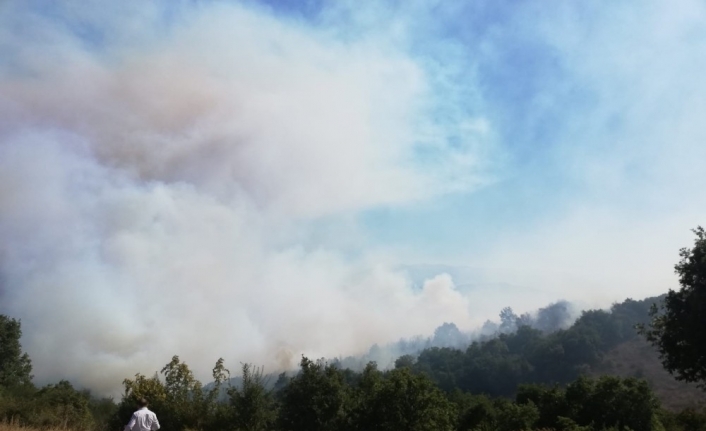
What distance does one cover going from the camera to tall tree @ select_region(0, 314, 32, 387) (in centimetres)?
9100

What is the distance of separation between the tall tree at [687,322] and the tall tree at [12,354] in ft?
340

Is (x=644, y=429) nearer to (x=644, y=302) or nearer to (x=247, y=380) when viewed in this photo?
(x=247, y=380)

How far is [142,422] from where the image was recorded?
14.2 m

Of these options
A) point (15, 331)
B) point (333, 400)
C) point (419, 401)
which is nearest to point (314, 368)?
point (333, 400)

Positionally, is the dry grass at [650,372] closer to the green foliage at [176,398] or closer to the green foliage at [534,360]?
the green foliage at [534,360]

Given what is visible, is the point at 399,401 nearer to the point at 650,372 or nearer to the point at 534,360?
the point at 650,372

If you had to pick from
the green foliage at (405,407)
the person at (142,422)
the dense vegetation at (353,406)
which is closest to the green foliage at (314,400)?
the dense vegetation at (353,406)

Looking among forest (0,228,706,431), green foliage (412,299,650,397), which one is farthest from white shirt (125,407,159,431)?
green foliage (412,299,650,397)

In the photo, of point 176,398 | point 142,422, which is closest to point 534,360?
point 176,398

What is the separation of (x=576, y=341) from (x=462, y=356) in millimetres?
34454

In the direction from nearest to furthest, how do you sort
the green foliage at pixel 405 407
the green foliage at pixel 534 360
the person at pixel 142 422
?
1. the person at pixel 142 422
2. the green foliage at pixel 405 407
3. the green foliage at pixel 534 360

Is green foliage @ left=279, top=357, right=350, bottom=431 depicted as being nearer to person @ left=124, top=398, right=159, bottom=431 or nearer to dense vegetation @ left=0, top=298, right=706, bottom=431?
dense vegetation @ left=0, top=298, right=706, bottom=431

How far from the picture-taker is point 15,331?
94.5 metres

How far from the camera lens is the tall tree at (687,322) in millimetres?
22625
